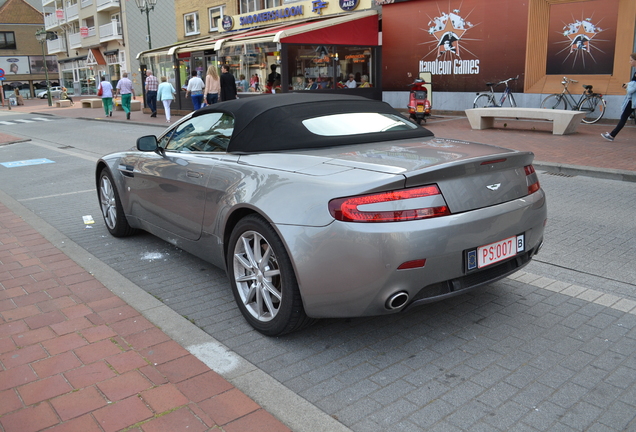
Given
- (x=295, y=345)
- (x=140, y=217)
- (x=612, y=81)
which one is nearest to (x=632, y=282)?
(x=295, y=345)

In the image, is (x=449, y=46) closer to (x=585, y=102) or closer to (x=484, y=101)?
(x=484, y=101)

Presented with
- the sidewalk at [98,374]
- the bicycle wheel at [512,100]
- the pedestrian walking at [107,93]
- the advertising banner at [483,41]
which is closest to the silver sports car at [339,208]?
the sidewalk at [98,374]

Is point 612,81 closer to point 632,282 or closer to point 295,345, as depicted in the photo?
point 632,282

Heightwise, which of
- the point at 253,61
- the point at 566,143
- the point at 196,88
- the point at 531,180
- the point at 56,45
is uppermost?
the point at 56,45

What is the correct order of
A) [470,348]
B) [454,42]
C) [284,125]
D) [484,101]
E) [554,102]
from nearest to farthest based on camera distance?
[470,348] → [284,125] → [554,102] → [484,101] → [454,42]

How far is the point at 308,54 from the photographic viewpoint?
67.3 feet

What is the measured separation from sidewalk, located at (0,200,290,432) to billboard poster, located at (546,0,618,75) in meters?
16.0

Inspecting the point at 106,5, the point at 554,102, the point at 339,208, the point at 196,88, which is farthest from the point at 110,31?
the point at 339,208

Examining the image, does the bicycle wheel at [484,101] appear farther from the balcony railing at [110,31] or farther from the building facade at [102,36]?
the balcony railing at [110,31]

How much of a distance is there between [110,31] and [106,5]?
226cm

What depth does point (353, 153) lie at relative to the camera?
370cm

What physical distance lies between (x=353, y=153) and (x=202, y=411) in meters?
1.81

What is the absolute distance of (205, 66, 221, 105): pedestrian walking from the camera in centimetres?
1902

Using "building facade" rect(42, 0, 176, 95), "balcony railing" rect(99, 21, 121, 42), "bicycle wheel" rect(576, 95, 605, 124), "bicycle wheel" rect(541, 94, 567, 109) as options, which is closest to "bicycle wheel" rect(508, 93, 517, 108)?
"bicycle wheel" rect(541, 94, 567, 109)
